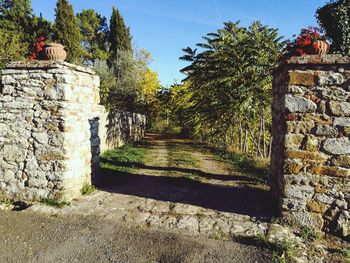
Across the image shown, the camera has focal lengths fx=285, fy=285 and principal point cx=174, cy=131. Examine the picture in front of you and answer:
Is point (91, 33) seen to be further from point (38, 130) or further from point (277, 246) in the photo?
point (277, 246)

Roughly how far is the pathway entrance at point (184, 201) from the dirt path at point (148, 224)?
0.02 m

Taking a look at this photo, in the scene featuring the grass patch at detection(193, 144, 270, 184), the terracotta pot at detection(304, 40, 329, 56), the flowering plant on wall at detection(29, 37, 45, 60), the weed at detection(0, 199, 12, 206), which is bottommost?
the weed at detection(0, 199, 12, 206)

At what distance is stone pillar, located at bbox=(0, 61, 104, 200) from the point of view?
5.50m

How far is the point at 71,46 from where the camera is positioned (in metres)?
29.6

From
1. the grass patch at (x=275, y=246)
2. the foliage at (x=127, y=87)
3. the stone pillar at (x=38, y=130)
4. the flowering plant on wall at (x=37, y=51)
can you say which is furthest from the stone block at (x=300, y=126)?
the foliage at (x=127, y=87)

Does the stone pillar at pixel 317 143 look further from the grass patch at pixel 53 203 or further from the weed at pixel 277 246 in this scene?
the grass patch at pixel 53 203

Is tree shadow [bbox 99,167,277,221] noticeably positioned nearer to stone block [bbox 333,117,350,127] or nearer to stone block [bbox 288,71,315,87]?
stone block [bbox 333,117,350,127]

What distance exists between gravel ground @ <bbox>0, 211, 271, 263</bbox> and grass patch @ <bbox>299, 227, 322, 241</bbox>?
0.84 meters

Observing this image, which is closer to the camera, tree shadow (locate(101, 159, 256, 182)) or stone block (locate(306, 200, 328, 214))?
stone block (locate(306, 200, 328, 214))

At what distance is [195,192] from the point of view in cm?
636

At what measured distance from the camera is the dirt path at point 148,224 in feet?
12.7

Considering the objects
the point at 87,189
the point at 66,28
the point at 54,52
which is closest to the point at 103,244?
the point at 87,189

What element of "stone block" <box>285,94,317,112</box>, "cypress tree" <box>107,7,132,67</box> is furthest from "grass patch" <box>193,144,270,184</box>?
"cypress tree" <box>107,7,132,67</box>

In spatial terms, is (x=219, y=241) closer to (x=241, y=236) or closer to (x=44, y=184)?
(x=241, y=236)
